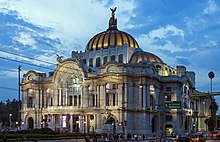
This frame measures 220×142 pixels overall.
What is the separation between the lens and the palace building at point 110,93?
9162 centimetres

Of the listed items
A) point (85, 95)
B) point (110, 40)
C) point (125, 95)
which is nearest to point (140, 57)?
point (110, 40)

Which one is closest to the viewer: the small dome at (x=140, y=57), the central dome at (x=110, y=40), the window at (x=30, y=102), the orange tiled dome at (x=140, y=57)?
the small dome at (x=140, y=57)

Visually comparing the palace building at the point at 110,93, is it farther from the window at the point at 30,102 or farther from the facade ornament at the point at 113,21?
the facade ornament at the point at 113,21

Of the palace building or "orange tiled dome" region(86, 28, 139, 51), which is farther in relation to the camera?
"orange tiled dome" region(86, 28, 139, 51)

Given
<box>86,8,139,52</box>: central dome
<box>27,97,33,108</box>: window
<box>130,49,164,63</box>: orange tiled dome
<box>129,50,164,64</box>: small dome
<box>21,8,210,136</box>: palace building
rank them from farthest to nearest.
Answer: <box>86,8,139,52</box>: central dome → <box>27,97,33,108</box>: window → <box>130,49,164,63</box>: orange tiled dome → <box>129,50,164,64</box>: small dome → <box>21,8,210,136</box>: palace building

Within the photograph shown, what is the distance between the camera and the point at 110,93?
9331cm

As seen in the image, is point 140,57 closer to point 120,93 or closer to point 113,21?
point 120,93

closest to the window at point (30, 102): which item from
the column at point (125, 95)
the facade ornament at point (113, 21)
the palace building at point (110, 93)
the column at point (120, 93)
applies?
the palace building at point (110, 93)

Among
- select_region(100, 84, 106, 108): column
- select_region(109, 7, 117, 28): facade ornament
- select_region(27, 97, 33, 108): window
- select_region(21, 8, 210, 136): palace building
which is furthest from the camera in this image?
select_region(109, 7, 117, 28): facade ornament

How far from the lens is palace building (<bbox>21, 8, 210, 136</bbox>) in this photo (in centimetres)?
9162

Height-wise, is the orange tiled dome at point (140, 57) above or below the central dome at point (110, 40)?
below

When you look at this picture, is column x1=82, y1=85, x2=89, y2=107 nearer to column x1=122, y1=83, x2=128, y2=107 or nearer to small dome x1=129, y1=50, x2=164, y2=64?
column x1=122, y1=83, x2=128, y2=107

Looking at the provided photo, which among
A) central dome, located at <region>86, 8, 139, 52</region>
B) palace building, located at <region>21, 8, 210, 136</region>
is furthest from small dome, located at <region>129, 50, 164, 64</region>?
central dome, located at <region>86, 8, 139, 52</region>

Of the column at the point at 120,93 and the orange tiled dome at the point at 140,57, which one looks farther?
the orange tiled dome at the point at 140,57
